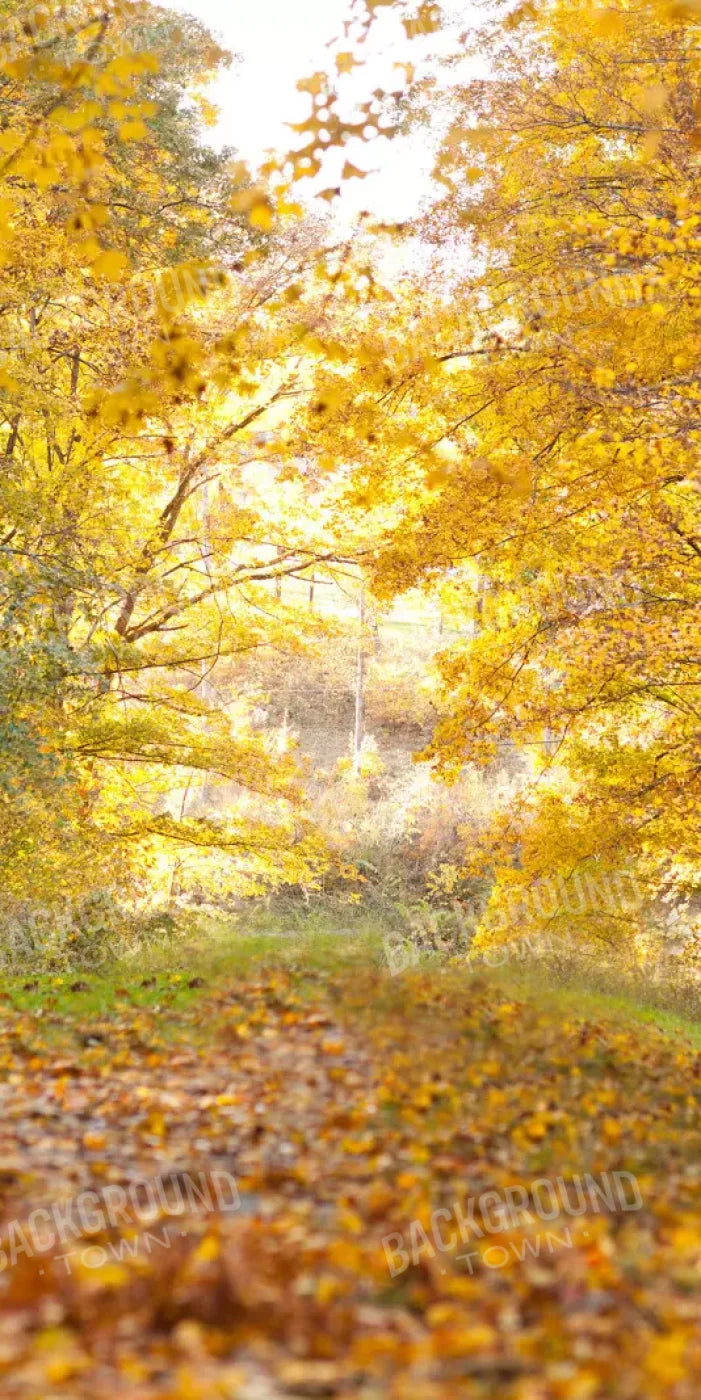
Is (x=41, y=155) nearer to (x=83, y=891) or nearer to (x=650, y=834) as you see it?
(x=83, y=891)

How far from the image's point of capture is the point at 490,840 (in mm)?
10266

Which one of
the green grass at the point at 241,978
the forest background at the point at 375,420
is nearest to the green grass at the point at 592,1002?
the green grass at the point at 241,978

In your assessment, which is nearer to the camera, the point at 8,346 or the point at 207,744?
the point at 8,346

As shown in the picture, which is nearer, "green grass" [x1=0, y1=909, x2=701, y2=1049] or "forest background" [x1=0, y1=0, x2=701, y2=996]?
"green grass" [x1=0, y1=909, x2=701, y2=1049]

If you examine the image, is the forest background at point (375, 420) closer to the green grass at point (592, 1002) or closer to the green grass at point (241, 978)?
the green grass at point (241, 978)

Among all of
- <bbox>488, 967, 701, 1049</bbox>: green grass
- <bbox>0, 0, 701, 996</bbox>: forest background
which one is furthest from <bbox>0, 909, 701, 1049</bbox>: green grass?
<bbox>0, 0, 701, 996</bbox>: forest background

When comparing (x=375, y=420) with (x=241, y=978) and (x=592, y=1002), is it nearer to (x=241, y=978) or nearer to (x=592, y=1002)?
(x=241, y=978)

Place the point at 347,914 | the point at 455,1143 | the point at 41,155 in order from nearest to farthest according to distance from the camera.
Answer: the point at 455,1143 → the point at 41,155 → the point at 347,914

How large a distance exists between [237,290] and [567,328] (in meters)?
6.13

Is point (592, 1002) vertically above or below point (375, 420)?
below

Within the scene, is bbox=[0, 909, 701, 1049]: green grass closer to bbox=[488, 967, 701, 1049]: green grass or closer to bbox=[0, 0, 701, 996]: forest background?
bbox=[488, 967, 701, 1049]: green grass

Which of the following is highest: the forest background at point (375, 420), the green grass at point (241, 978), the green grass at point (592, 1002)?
the forest background at point (375, 420)

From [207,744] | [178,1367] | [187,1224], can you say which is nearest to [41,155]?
[187,1224]

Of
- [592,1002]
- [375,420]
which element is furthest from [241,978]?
[375,420]
